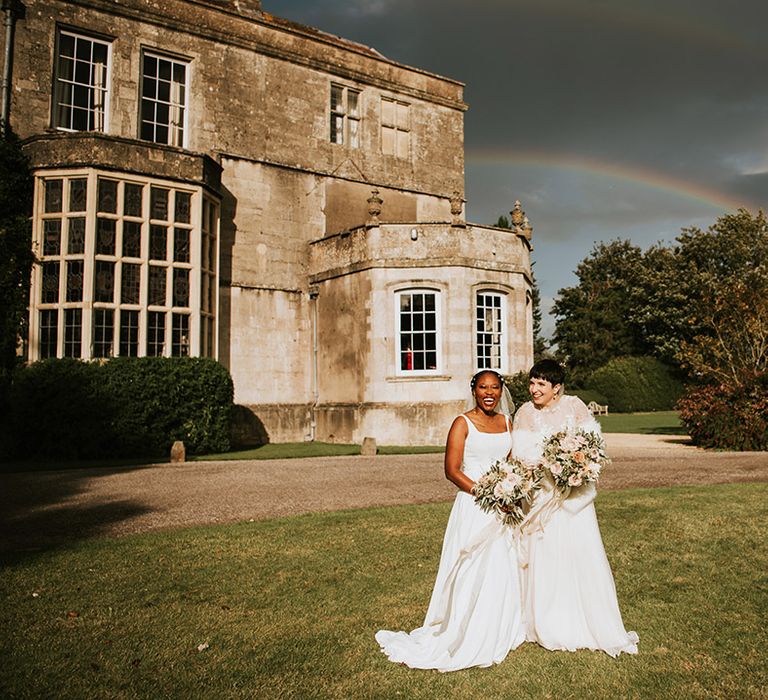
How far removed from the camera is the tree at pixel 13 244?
1459 cm

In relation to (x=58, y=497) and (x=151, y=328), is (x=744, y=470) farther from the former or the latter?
(x=151, y=328)

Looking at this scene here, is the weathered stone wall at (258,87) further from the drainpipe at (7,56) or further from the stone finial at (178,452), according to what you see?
the stone finial at (178,452)

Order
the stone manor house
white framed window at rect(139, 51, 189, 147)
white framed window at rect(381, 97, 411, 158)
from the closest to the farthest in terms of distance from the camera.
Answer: the stone manor house, white framed window at rect(139, 51, 189, 147), white framed window at rect(381, 97, 411, 158)

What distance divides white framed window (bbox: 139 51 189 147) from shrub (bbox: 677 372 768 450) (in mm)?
14490

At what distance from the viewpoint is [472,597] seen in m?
4.16

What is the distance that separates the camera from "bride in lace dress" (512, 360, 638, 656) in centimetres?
421

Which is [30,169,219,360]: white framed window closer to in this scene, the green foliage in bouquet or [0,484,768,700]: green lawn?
the green foliage in bouquet

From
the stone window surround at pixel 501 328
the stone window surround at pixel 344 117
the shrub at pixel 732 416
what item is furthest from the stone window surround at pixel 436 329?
the shrub at pixel 732 416

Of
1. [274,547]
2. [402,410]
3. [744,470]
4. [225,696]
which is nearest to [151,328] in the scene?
[402,410]

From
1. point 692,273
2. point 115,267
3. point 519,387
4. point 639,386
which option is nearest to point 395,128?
point 519,387

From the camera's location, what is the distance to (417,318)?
59.2 ft

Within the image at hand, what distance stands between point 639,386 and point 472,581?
37.4 metres

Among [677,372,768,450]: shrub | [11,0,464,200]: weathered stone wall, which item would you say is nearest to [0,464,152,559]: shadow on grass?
[11,0,464,200]: weathered stone wall

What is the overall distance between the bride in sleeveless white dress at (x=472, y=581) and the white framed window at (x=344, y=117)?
18018 millimetres
